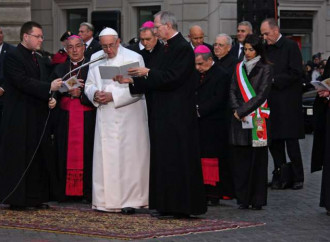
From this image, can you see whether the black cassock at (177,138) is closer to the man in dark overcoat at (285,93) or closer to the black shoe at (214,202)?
the black shoe at (214,202)

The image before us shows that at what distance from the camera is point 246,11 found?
27.9m

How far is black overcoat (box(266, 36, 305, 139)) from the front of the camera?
1521 cm

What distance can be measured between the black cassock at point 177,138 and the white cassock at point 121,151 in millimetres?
654

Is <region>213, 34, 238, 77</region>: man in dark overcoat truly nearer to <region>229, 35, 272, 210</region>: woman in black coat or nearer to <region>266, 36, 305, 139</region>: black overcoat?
<region>266, 36, 305, 139</region>: black overcoat

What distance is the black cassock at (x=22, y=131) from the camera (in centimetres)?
1295

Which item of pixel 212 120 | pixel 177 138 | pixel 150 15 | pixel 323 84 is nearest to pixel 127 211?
pixel 177 138

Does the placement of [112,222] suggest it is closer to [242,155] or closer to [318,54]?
[242,155]

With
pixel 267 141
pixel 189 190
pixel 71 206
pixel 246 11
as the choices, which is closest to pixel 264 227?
pixel 189 190

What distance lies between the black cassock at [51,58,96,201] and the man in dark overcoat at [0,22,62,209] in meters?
0.61

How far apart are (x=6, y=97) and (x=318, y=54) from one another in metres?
19.7

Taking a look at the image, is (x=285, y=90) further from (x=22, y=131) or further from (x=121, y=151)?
(x=22, y=131)

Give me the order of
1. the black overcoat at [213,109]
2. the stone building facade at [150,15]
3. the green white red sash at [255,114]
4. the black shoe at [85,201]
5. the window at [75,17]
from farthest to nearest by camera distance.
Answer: the window at [75,17]
the stone building facade at [150,15]
the black shoe at [85,201]
the black overcoat at [213,109]
the green white red sash at [255,114]

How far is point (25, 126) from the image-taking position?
13062mm

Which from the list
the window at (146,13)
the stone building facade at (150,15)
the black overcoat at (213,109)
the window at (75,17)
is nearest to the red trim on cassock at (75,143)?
the black overcoat at (213,109)
